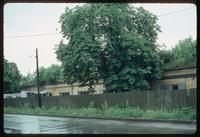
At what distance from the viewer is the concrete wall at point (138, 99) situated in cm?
1936

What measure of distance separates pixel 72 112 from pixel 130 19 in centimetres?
881

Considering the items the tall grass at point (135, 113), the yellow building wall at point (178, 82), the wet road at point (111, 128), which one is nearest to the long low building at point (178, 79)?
the yellow building wall at point (178, 82)

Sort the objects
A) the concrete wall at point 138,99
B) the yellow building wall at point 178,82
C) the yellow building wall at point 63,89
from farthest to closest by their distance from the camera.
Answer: the yellow building wall at point 63,89, the yellow building wall at point 178,82, the concrete wall at point 138,99

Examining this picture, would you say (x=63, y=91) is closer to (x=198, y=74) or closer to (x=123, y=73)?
(x=123, y=73)

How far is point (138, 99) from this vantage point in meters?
22.2

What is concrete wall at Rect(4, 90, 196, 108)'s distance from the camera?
19359 millimetres

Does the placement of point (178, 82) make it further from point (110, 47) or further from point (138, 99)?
point (138, 99)

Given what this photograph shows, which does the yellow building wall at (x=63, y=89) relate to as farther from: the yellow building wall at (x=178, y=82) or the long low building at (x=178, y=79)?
the long low building at (x=178, y=79)

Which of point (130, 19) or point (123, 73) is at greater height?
point (130, 19)

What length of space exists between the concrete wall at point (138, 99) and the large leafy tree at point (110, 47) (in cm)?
220

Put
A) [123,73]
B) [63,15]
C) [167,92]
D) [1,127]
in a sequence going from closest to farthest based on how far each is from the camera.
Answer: [1,127]
[167,92]
[123,73]
[63,15]

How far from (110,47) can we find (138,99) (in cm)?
662

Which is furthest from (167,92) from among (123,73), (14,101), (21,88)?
(21,88)

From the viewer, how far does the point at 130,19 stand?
92.7ft
